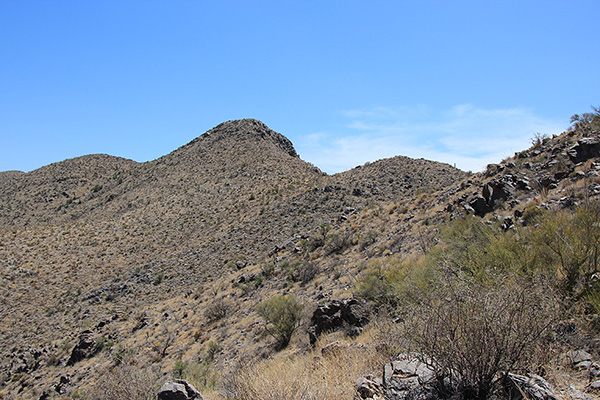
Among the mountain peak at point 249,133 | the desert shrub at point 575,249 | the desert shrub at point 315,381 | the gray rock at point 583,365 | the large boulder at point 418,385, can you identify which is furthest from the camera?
the mountain peak at point 249,133

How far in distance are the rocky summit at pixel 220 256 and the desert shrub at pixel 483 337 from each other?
0.34 m

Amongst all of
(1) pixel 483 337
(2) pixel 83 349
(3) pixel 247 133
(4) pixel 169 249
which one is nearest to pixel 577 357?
(1) pixel 483 337

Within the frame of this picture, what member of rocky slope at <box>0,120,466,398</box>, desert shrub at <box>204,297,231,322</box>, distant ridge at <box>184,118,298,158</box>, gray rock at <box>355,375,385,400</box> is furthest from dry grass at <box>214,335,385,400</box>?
distant ridge at <box>184,118,298,158</box>

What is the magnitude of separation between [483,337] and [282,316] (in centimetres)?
1112

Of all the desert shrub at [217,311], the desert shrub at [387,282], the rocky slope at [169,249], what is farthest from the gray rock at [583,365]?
the desert shrub at [217,311]

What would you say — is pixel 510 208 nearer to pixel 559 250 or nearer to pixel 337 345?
pixel 559 250

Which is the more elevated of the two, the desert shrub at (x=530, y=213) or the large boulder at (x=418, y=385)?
the desert shrub at (x=530, y=213)

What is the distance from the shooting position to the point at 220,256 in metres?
31.9

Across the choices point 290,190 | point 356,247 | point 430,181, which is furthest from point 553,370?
point 290,190

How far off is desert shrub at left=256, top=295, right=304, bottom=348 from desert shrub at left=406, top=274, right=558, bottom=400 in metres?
10.3

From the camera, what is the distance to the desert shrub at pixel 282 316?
13.7 metres

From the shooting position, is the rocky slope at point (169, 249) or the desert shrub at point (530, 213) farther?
the rocky slope at point (169, 249)

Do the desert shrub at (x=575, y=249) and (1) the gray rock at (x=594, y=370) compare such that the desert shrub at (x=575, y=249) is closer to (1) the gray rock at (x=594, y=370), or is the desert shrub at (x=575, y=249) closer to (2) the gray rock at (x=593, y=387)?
(1) the gray rock at (x=594, y=370)

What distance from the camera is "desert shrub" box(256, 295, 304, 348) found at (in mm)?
13711
